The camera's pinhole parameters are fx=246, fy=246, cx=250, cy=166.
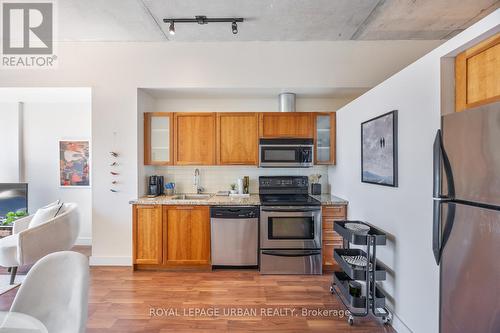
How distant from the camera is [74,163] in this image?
4.27 metres

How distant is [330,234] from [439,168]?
1.92 m

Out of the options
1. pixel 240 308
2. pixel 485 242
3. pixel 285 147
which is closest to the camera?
pixel 485 242

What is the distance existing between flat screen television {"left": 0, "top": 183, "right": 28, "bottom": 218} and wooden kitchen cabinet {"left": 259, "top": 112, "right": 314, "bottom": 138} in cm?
391

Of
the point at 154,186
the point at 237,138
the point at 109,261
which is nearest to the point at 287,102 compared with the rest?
the point at 237,138

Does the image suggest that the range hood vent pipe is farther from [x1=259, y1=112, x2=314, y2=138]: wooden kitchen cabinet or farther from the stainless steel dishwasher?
the stainless steel dishwasher

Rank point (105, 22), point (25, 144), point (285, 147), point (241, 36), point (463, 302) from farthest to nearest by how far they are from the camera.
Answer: point (25, 144)
point (285, 147)
point (241, 36)
point (105, 22)
point (463, 302)

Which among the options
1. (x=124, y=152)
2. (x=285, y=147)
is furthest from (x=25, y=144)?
(x=285, y=147)

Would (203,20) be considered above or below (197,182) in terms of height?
above

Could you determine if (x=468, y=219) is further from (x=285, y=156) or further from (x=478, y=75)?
(x=285, y=156)

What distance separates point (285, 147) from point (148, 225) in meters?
2.19

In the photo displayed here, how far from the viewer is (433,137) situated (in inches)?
67.0

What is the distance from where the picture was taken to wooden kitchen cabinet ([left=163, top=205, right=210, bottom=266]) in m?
3.30

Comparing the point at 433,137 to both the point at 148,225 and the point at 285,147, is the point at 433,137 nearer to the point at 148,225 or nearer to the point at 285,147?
the point at 285,147

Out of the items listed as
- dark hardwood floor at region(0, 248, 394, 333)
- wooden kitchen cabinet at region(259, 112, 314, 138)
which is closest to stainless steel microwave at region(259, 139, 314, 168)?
wooden kitchen cabinet at region(259, 112, 314, 138)
